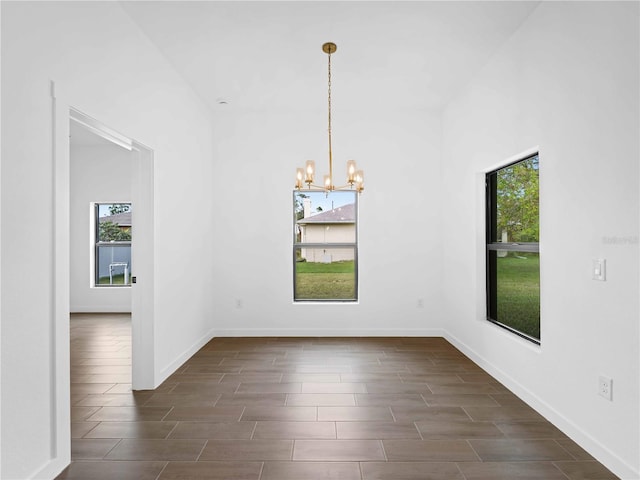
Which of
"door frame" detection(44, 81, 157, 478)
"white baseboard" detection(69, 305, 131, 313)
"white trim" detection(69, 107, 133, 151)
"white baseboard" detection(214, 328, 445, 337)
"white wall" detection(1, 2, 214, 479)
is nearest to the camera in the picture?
"white wall" detection(1, 2, 214, 479)

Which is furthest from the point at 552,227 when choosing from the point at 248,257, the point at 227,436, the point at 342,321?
the point at 248,257

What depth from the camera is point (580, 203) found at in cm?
252

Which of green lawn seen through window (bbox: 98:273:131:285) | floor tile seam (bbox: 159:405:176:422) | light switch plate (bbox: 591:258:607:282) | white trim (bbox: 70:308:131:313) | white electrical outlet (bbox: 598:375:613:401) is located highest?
light switch plate (bbox: 591:258:607:282)

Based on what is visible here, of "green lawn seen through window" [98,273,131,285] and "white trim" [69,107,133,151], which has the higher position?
"white trim" [69,107,133,151]

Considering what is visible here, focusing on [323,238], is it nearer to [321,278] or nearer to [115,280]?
[321,278]

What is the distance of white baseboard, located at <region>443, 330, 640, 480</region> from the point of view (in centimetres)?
216

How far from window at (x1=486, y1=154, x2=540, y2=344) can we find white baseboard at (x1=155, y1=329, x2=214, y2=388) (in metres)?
3.05

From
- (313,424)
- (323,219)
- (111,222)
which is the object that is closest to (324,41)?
(323,219)

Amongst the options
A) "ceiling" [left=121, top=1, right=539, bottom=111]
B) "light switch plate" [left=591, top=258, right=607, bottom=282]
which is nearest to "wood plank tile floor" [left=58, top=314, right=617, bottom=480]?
"light switch plate" [left=591, top=258, right=607, bottom=282]

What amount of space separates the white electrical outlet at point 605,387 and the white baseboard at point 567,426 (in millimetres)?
285

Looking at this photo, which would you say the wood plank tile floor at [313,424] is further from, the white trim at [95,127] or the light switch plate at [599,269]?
the white trim at [95,127]

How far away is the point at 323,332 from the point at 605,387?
3.40m

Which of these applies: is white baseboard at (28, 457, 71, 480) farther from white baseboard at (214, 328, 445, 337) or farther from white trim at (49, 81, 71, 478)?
white baseboard at (214, 328, 445, 337)

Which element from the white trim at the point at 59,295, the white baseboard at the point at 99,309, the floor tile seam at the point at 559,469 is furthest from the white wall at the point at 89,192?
the floor tile seam at the point at 559,469
